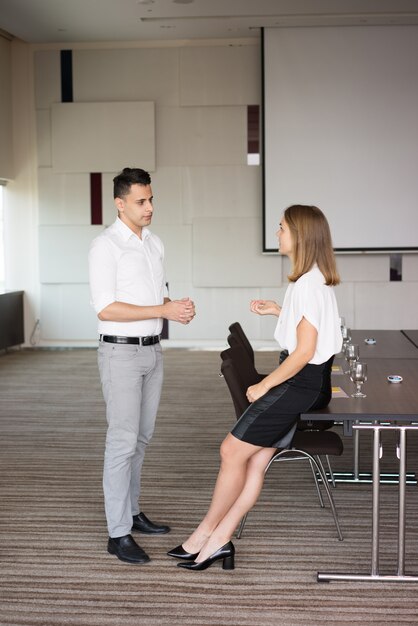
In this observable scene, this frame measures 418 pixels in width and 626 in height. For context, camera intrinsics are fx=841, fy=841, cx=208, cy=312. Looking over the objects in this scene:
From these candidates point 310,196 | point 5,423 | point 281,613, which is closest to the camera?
point 281,613

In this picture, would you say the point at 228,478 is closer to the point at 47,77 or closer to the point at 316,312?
the point at 316,312

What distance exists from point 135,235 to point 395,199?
7102mm

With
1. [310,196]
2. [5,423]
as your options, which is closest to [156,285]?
[5,423]

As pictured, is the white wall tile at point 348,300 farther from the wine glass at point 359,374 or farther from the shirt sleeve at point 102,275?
the shirt sleeve at point 102,275

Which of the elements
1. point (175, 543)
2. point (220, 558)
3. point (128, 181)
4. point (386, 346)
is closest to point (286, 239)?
point (128, 181)

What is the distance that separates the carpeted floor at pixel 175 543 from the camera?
3242 millimetres

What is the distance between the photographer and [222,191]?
10.9m

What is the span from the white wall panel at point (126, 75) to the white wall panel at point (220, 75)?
163 mm

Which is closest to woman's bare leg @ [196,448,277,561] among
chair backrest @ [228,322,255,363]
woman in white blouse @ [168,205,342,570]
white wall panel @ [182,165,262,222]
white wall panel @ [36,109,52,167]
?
woman in white blouse @ [168,205,342,570]

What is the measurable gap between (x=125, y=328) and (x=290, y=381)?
30.9 inches

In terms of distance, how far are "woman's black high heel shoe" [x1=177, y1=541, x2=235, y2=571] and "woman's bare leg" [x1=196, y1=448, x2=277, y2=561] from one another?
0.02m

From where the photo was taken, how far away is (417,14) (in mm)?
9781

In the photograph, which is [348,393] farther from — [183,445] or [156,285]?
[183,445]

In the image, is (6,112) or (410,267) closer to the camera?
(410,267)
